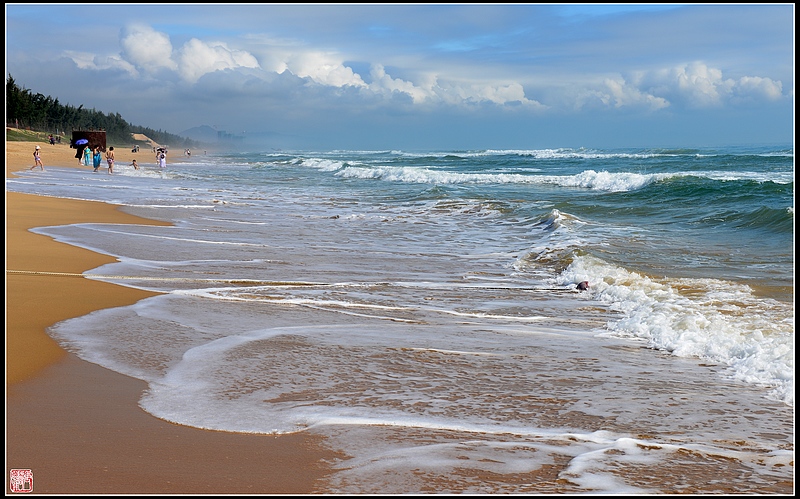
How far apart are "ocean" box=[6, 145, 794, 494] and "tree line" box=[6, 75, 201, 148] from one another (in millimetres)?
67594

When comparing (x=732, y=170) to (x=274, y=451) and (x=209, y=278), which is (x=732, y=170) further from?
(x=274, y=451)

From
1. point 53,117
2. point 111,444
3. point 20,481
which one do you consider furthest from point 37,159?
point 53,117

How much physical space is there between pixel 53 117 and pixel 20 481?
10295cm

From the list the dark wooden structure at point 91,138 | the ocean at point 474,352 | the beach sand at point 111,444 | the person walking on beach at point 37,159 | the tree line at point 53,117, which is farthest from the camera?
the tree line at point 53,117

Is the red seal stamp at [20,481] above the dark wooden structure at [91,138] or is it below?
below

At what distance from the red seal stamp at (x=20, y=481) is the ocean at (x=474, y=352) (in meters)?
0.88

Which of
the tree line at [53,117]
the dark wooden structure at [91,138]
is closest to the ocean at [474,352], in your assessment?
the dark wooden structure at [91,138]

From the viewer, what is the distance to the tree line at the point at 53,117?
72.4 metres

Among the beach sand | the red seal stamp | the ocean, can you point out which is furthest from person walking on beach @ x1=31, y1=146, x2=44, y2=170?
the red seal stamp

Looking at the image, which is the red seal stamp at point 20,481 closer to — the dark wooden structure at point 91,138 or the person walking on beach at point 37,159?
the person walking on beach at point 37,159

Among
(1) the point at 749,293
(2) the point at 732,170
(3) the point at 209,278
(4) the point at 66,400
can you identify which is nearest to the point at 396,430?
(4) the point at 66,400

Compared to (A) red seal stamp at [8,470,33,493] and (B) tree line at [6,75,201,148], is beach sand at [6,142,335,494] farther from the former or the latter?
(B) tree line at [6,75,201,148]

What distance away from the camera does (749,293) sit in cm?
793

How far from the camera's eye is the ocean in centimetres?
357
